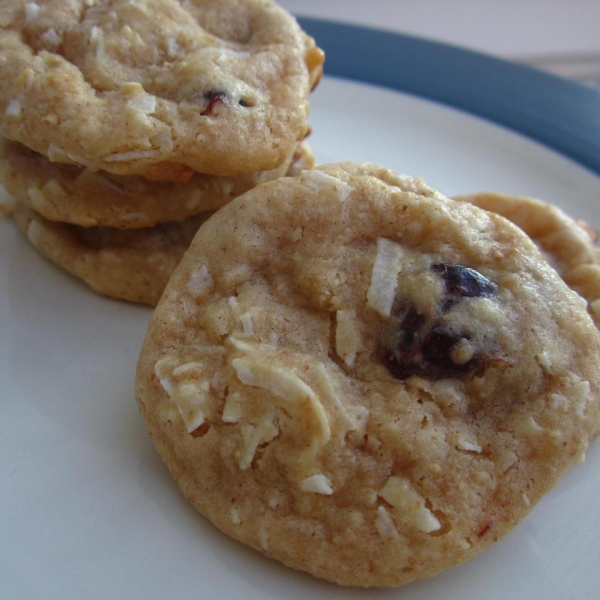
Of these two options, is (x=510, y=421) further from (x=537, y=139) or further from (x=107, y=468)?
(x=537, y=139)

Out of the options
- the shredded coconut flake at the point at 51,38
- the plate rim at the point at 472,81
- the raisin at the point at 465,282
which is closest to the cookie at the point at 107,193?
the shredded coconut flake at the point at 51,38

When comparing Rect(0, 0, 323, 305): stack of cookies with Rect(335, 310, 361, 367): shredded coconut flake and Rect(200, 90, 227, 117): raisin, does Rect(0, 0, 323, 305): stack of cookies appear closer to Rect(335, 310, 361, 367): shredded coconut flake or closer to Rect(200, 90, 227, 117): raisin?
Rect(200, 90, 227, 117): raisin

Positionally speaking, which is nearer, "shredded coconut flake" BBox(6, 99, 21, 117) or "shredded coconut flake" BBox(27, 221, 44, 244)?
"shredded coconut flake" BBox(6, 99, 21, 117)

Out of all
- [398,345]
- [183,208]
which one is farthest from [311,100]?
[398,345]

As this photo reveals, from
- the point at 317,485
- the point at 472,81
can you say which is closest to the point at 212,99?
the point at 317,485

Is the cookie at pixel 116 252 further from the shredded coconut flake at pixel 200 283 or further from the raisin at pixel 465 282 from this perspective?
the raisin at pixel 465 282

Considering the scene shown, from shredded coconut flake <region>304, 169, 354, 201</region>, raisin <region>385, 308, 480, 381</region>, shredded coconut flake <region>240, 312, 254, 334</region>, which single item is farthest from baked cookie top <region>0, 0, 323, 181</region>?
raisin <region>385, 308, 480, 381</region>

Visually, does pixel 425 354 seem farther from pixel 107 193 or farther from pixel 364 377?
pixel 107 193
